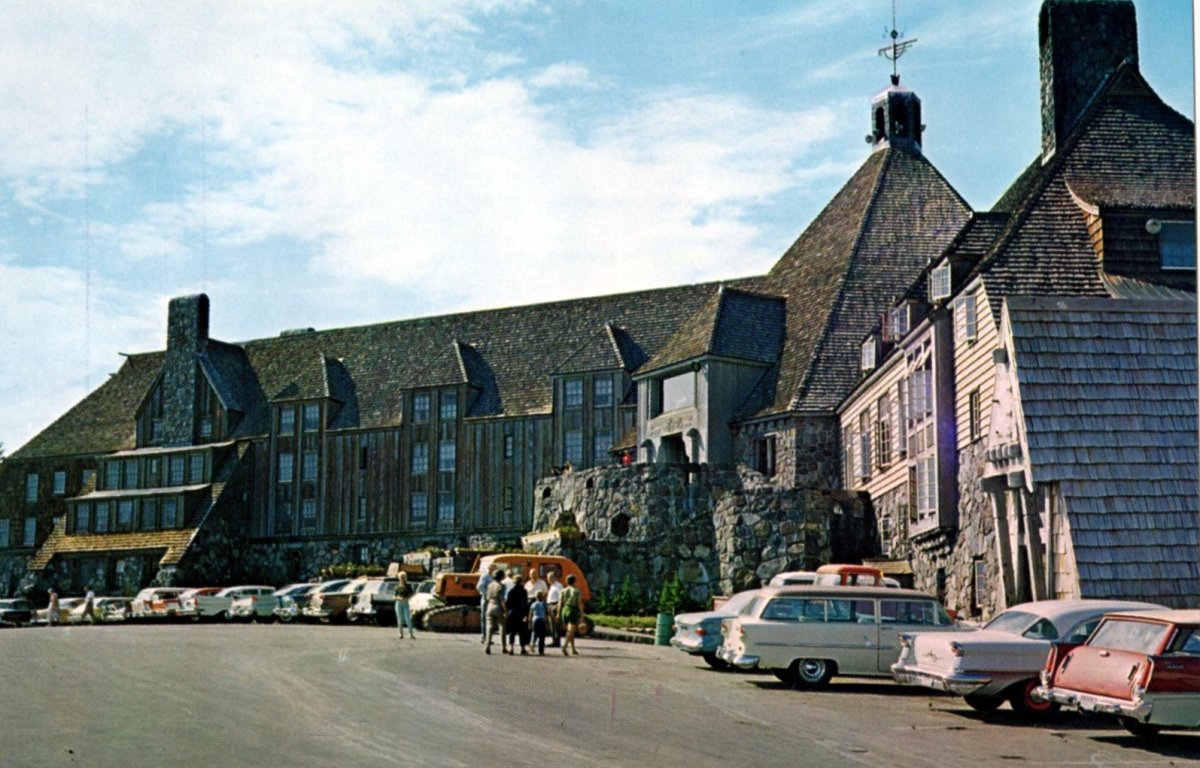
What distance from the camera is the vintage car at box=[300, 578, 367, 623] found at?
46562mm

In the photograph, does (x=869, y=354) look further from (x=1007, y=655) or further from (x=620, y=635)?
(x=1007, y=655)

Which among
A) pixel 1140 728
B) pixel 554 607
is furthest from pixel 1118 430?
pixel 554 607

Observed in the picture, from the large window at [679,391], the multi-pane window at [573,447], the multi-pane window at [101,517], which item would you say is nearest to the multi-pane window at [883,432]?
the large window at [679,391]

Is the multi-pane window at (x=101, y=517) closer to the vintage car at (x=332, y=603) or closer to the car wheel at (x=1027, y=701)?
the vintage car at (x=332, y=603)

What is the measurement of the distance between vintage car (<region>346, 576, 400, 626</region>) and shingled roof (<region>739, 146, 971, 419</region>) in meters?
15.0

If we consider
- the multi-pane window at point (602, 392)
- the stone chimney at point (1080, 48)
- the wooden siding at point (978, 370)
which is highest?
the stone chimney at point (1080, 48)

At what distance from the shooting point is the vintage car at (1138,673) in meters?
17.1

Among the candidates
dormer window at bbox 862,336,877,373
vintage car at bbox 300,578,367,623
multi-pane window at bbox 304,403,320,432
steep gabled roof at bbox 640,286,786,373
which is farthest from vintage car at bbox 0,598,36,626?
dormer window at bbox 862,336,877,373

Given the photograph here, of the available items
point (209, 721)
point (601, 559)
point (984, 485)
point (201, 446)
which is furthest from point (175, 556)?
point (209, 721)

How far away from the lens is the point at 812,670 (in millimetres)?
24219

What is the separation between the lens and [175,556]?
71375mm

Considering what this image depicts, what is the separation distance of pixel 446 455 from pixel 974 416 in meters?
35.5

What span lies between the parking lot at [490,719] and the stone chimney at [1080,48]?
23.2 meters

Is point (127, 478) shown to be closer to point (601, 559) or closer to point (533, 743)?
point (601, 559)
